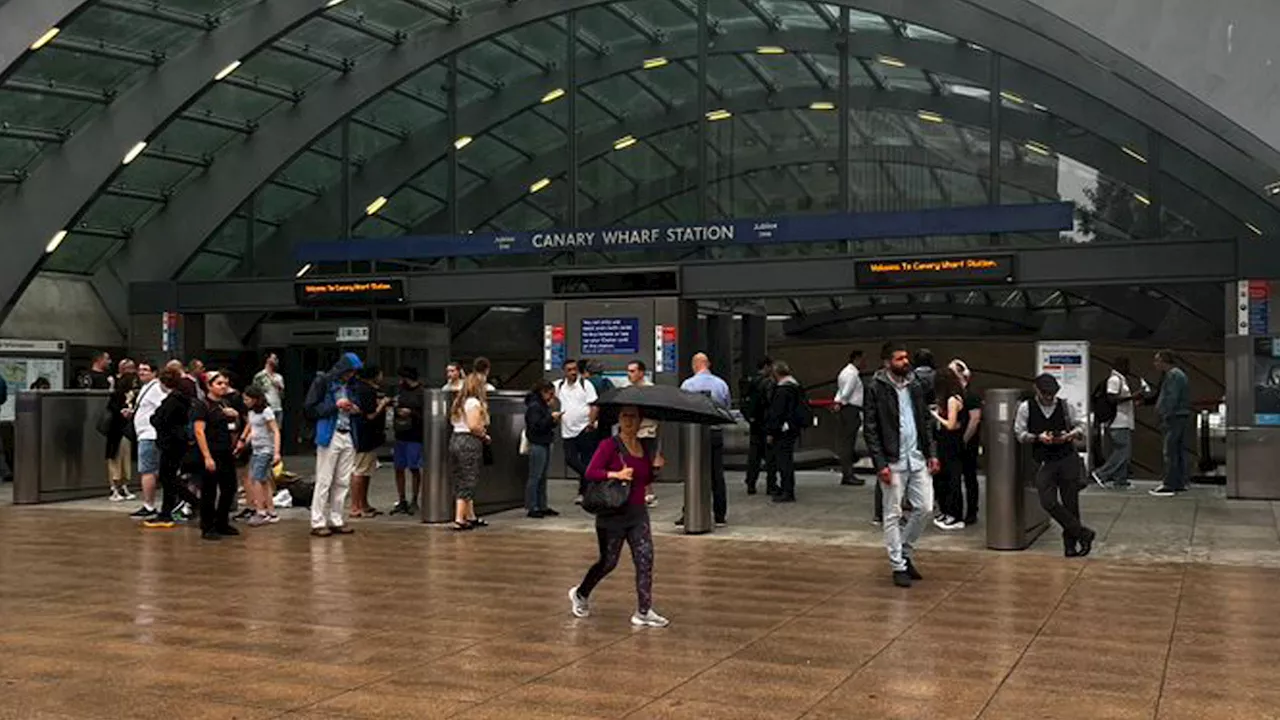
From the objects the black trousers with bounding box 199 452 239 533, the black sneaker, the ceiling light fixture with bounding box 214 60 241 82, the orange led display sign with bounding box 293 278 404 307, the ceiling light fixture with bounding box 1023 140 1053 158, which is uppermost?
the ceiling light fixture with bounding box 214 60 241 82

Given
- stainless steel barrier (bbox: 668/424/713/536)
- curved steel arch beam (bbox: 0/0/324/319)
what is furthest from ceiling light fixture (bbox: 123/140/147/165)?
stainless steel barrier (bbox: 668/424/713/536)

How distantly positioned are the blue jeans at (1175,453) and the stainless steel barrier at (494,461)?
8.06m

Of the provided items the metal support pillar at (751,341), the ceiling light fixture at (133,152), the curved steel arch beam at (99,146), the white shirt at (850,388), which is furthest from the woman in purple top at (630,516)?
the ceiling light fixture at (133,152)

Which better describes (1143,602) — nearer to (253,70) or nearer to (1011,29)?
(1011,29)

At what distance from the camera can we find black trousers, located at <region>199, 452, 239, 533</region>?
40.3 feet

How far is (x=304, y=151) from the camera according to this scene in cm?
2334

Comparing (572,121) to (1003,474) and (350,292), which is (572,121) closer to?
(350,292)

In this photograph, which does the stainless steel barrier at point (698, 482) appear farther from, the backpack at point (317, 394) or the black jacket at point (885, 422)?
the backpack at point (317, 394)

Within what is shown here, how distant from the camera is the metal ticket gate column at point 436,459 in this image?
13305 millimetres

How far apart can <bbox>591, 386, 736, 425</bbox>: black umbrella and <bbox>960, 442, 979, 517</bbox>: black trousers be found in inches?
224

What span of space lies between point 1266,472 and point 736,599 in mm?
9737

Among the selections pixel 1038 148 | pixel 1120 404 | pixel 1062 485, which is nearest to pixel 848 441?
pixel 1120 404

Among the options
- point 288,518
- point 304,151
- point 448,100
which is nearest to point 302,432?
point 304,151

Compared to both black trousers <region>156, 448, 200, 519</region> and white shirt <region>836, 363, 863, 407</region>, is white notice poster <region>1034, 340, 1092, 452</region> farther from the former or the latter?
black trousers <region>156, 448, 200, 519</region>
